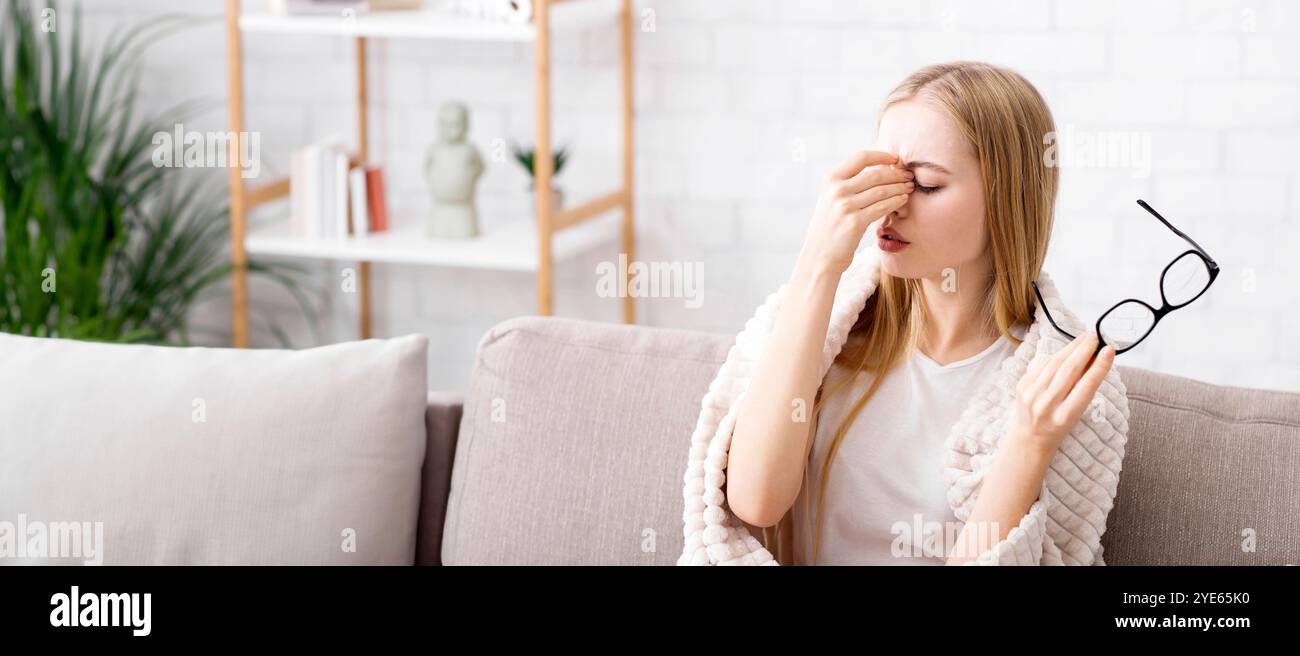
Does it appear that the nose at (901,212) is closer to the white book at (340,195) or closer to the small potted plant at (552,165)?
the small potted plant at (552,165)

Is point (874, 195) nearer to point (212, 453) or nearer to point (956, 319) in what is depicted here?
point (956, 319)

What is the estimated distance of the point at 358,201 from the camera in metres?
2.77

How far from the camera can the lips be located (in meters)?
1.17

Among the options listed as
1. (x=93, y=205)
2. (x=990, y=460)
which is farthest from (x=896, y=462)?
(x=93, y=205)

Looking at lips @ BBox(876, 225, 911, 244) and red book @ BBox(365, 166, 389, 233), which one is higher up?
red book @ BBox(365, 166, 389, 233)

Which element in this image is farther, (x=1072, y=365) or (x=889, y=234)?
(x=889, y=234)

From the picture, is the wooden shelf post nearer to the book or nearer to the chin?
the book

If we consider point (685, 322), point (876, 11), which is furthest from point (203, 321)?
point (876, 11)

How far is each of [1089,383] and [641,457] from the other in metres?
0.52

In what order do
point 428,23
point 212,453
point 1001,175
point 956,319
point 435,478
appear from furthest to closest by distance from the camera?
point 428,23, point 435,478, point 212,453, point 956,319, point 1001,175

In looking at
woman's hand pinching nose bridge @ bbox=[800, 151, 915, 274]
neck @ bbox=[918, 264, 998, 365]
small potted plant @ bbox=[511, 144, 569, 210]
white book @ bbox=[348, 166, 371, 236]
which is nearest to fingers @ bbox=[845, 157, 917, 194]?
woman's hand pinching nose bridge @ bbox=[800, 151, 915, 274]

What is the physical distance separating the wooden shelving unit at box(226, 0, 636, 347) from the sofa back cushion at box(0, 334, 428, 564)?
107 cm
